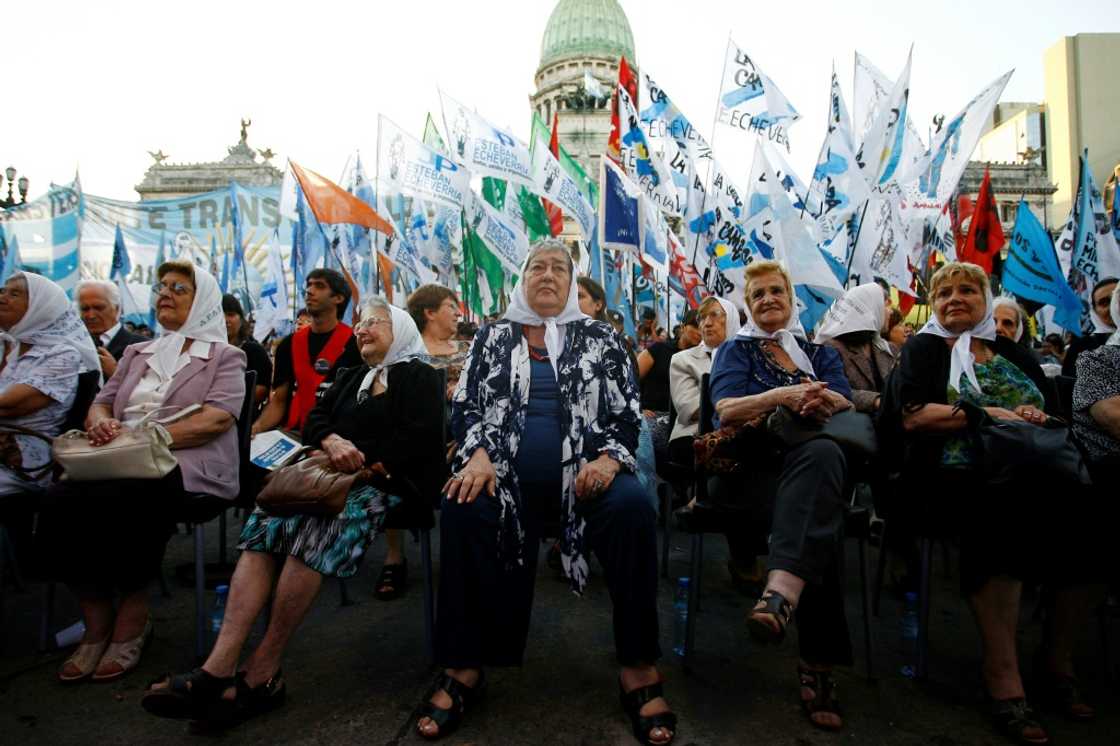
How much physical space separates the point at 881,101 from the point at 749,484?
25.3ft

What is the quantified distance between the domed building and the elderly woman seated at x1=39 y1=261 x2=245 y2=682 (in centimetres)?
5308

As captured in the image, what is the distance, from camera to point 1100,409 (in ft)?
9.48

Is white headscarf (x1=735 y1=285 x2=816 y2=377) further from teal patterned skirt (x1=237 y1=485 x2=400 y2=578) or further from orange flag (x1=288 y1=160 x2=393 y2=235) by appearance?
orange flag (x1=288 y1=160 x2=393 y2=235)

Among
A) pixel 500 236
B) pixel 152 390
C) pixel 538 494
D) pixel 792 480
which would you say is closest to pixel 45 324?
pixel 152 390

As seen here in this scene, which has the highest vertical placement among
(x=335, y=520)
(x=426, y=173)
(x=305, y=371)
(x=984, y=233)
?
(x=426, y=173)

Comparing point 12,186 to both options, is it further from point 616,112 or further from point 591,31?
point 591,31

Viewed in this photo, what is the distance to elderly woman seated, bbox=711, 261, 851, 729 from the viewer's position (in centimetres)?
252

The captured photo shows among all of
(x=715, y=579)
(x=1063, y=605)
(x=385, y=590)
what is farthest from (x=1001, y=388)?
(x=385, y=590)

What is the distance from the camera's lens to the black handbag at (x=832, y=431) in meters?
2.73

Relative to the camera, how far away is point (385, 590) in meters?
3.91

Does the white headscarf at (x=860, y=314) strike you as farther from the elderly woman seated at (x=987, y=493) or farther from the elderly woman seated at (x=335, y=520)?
the elderly woman seated at (x=335, y=520)

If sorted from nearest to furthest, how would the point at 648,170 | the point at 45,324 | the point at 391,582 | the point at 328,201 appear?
the point at 45,324 → the point at 391,582 → the point at 648,170 → the point at 328,201

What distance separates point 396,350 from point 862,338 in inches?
108

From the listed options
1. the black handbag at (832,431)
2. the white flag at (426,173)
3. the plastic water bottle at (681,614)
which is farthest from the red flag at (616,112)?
the plastic water bottle at (681,614)
